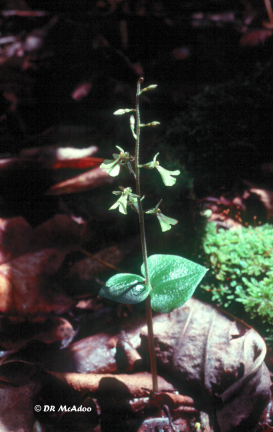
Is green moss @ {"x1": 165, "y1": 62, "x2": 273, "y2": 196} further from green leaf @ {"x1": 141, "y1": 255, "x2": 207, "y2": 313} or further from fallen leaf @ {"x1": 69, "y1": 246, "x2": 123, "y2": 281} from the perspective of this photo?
green leaf @ {"x1": 141, "y1": 255, "x2": 207, "y2": 313}

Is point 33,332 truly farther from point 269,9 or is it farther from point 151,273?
point 269,9

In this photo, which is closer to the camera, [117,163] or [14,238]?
[117,163]

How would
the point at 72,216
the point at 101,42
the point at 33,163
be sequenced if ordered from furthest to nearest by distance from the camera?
1. the point at 101,42
2. the point at 33,163
3. the point at 72,216

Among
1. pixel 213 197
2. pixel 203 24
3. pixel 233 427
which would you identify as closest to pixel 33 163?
pixel 213 197

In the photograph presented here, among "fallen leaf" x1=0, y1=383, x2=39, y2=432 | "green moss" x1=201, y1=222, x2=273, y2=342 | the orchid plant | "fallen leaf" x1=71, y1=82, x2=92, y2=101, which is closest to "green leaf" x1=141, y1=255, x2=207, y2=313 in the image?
the orchid plant

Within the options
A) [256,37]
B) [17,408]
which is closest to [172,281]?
[17,408]

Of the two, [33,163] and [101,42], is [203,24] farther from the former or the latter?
[33,163]
